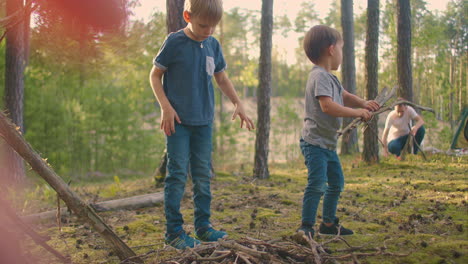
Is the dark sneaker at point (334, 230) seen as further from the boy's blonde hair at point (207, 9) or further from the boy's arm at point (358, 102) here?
the boy's blonde hair at point (207, 9)

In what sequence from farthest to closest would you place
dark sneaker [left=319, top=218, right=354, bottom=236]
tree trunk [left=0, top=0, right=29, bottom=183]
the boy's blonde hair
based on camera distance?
tree trunk [left=0, top=0, right=29, bottom=183]
dark sneaker [left=319, top=218, right=354, bottom=236]
the boy's blonde hair

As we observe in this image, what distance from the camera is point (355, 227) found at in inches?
152

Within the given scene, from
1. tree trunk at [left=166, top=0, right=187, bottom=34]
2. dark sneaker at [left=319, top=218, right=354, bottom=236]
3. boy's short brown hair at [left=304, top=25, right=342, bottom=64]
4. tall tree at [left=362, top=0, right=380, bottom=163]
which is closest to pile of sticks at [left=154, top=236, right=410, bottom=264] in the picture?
dark sneaker at [left=319, top=218, right=354, bottom=236]

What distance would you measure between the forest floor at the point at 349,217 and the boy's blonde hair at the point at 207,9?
171 cm

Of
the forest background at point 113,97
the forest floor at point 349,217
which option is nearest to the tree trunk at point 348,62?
the forest background at point 113,97

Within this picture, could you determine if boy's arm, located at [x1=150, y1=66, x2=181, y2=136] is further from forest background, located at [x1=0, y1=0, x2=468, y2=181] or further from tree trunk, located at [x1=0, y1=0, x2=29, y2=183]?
forest background, located at [x1=0, y1=0, x2=468, y2=181]

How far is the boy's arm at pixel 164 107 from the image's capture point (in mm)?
3049

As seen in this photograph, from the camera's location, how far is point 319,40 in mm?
3344

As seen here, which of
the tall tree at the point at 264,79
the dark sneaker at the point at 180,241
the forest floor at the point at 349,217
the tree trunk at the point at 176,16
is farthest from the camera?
the tall tree at the point at 264,79

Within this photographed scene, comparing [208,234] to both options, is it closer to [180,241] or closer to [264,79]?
[180,241]

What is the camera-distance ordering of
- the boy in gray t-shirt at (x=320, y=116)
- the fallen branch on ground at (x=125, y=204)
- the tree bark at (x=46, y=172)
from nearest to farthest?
1. the tree bark at (x=46, y=172)
2. the boy in gray t-shirt at (x=320, y=116)
3. the fallen branch on ground at (x=125, y=204)

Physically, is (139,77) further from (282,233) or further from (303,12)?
(303,12)

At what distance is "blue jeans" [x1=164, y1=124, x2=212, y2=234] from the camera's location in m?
3.16

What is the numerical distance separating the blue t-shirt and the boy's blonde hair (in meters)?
0.31
